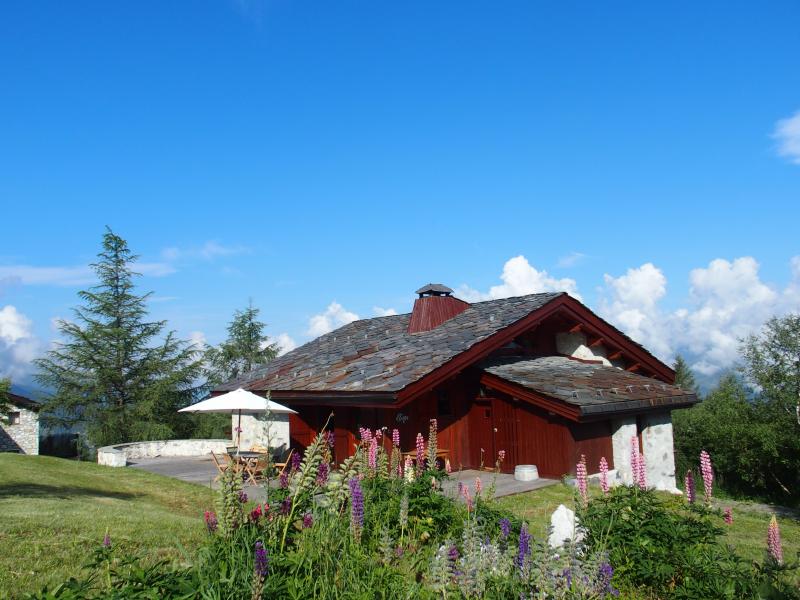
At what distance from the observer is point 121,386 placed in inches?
1017

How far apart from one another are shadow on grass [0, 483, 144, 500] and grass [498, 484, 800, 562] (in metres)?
7.49

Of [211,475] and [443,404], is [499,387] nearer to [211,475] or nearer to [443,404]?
[443,404]

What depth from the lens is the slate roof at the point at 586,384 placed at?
13633mm

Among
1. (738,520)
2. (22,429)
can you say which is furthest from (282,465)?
(22,429)

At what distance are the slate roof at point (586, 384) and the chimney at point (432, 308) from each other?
8.63 ft

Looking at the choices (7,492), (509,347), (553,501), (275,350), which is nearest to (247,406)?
(7,492)

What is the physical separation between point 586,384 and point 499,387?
2.10 metres

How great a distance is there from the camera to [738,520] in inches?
458

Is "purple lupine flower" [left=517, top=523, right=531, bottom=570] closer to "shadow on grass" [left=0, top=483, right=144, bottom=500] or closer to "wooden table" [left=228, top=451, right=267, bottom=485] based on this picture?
"shadow on grass" [left=0, top=483, right=144, bottom=500]

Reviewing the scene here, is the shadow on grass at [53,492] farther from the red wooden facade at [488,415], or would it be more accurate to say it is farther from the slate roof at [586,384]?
the slate roof at [586,384]

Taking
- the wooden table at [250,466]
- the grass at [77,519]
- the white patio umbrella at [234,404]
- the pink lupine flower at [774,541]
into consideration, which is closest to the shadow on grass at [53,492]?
the grass at [77,519]

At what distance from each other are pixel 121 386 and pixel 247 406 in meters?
15.0

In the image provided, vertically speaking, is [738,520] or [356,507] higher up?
[356,507]

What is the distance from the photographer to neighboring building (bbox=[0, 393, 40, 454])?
26.2 meters
